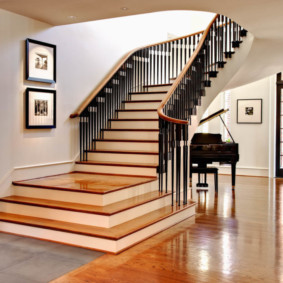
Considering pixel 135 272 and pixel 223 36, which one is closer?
pixel 135 272

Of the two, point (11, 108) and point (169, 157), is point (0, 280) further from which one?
point (169, 157)

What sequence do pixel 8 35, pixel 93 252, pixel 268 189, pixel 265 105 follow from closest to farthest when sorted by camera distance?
pixel 93 252, pixel 8 35, pixel 268 189, pixel 265 105

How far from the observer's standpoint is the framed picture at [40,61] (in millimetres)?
5246

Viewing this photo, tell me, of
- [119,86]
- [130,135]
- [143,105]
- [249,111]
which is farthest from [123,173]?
[249,111]

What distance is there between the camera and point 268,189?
25.8 feet

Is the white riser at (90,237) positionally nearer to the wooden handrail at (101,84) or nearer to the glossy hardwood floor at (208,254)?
the glossy hardwood floor at (208,254)

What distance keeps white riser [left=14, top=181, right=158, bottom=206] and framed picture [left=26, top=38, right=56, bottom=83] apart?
149 cm

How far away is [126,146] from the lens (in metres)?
6.31

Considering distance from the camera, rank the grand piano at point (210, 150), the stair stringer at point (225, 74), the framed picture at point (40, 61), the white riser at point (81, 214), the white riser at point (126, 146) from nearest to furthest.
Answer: the white riser at point (81, 214)
the framed picture at point (40, 61)
the white riser at point (126, 146)
the stair stringer at point (225, 74)
the grand piano at point (210, 150)

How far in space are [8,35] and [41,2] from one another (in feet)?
2.41

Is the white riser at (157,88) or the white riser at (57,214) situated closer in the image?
the white riser at (57,214)

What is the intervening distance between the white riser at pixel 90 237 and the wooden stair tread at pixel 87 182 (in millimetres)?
581

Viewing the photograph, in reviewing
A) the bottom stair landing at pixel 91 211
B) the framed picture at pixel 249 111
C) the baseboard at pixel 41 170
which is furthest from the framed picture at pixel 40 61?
the framed picture at pixel 249 111

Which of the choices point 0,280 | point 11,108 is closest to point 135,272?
point 0,280
